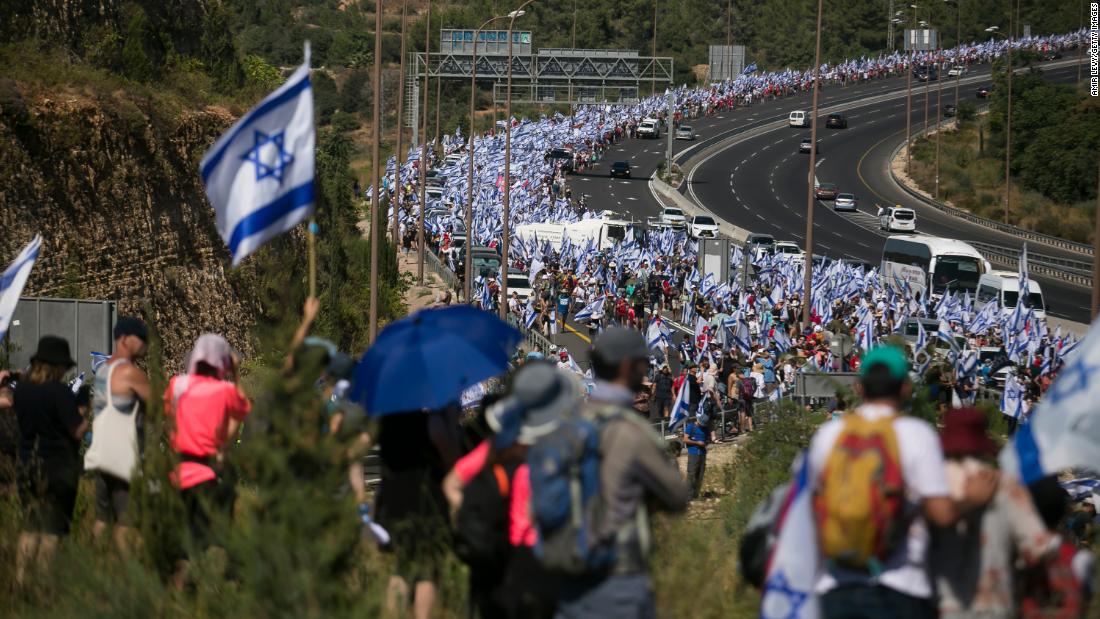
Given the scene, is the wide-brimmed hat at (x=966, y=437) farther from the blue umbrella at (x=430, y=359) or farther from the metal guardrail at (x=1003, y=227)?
the metal guardrail at (x=1003, y=227)

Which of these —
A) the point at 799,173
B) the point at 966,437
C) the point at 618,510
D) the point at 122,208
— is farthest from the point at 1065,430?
the point at 799,173

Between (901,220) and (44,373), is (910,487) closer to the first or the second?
(44,373)

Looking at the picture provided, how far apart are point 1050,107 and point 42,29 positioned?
2597 inches

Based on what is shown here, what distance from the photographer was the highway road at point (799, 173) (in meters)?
62.7

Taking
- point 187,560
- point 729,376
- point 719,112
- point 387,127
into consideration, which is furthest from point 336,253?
point 387,127

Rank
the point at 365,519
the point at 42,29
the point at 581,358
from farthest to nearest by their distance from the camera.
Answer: the point at 581,358 → the point at 42,29 → the point at 365,519

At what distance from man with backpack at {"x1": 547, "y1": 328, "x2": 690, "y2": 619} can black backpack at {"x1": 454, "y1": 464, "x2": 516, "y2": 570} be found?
1.53ft

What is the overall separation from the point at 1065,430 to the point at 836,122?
3481 inches

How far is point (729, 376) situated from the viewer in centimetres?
2342

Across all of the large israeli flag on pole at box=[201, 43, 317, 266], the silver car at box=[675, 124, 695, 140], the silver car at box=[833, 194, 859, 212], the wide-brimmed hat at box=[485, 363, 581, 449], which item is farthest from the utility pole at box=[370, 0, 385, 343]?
the silver car at box=[675, 124, 695, 140]

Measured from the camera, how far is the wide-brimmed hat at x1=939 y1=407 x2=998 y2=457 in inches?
201

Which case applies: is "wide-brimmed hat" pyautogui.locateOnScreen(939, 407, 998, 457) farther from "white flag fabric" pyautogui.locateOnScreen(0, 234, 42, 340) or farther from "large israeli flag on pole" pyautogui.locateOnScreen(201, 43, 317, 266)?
"white flag fabric" pyautogui.locateOnScreen(0, 234, 42, 340)

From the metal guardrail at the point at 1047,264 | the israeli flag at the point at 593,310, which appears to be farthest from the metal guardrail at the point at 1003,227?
the israeli flag at the point at 593,310

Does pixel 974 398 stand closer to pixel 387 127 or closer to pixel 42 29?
pixel 42 29
